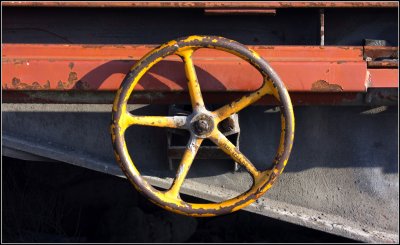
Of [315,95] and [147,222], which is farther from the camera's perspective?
[147,222]

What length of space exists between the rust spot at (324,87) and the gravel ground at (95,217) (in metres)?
1.11

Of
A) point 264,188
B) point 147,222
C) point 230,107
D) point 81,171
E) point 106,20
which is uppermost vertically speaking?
point 106,20

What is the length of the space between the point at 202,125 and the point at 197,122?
0.06ft

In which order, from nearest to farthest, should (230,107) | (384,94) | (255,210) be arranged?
(230,107) → (384,94) → (255,210)

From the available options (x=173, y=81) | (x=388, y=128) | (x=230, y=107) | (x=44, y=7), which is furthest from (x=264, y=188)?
(x=44, y=7)

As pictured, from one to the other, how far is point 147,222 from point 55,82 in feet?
3.60

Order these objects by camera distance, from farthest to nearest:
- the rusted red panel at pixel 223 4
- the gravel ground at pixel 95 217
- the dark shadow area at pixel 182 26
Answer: the gravel ground at pixel 95 217 → the dark shadow area at pixel 182 26 → the rusted red panel at pixel 223 4

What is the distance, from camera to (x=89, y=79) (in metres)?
1.97

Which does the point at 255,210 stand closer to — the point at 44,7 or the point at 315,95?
the point at 315,95

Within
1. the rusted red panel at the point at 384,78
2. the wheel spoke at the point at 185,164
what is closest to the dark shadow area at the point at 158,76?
the wheel spoke at the point at 185,164

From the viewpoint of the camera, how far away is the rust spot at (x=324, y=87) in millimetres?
1964

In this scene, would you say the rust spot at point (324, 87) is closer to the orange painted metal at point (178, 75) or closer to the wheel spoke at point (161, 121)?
the orange painted metal at point (178, 75)

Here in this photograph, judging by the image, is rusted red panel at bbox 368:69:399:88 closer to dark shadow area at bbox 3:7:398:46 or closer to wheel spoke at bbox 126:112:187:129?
dark shadow area at bbox 3:7:398:46

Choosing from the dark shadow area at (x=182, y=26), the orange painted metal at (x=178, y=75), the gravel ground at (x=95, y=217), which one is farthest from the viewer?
the gravel ground at (x=95, y=217)
